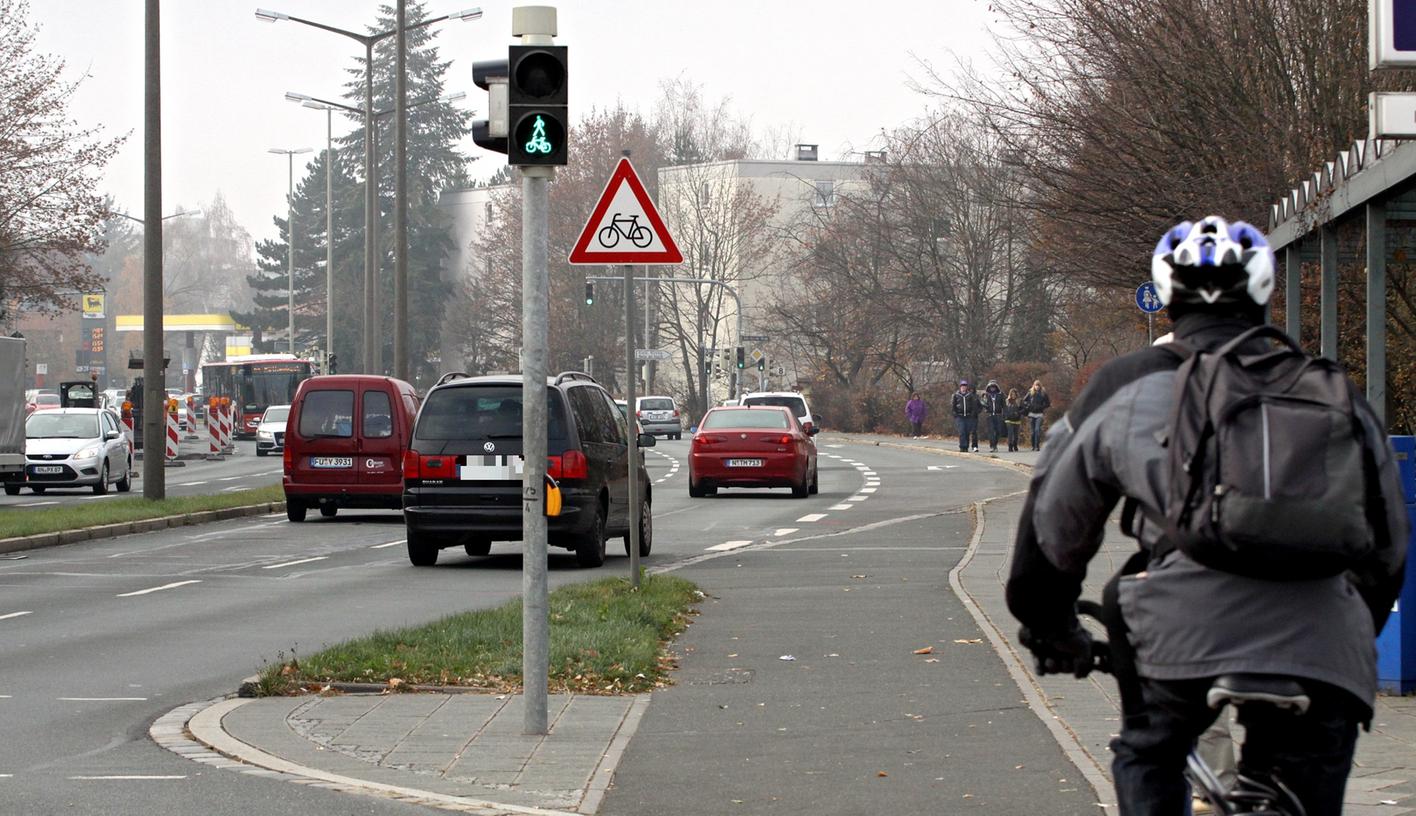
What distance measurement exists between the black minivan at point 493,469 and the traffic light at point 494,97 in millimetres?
9295

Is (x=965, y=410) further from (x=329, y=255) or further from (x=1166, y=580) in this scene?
(x=1166, y=580)

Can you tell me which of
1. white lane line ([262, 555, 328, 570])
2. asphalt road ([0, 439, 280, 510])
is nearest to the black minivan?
→ white lane line ([262, 555, 328, 570])

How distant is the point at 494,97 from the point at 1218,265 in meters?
4.96

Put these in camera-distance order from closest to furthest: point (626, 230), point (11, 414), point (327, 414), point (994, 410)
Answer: point (626, 230) → point (327, 414) → point (11, 414) → point (994, 410)

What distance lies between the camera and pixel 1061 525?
3.68m

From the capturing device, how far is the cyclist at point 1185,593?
11.1 ft

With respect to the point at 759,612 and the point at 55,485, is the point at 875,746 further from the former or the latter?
the point at 55,485

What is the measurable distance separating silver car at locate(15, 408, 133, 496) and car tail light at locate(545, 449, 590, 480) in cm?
1830

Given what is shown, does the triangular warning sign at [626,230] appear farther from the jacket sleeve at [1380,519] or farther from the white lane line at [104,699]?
the jacket sleeve at [1380,519]

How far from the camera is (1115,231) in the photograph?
21.9m

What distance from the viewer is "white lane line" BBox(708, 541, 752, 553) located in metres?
20.0

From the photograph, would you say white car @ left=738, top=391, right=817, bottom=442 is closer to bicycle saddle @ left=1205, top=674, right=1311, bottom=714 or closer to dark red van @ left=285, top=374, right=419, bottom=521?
dark red van @ left=285, top=374, right=419, bottom=521

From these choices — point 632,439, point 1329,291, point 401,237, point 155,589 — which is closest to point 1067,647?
point 1329,291

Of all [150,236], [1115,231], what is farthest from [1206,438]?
[150,236]
